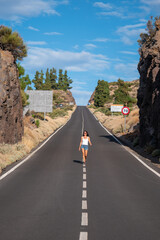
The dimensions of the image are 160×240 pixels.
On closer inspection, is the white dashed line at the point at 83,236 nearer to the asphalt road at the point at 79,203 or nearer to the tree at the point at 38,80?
the asphalt road at the point at 79,203

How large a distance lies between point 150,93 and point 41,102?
4196 cm

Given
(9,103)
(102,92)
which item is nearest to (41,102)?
(9,103)

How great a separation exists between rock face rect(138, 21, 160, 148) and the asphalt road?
6.49 meters

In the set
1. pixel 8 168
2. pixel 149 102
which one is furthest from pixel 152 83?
pixel 8 168

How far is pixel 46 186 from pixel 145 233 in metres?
5.39

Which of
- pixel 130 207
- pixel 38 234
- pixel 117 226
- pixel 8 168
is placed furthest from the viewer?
pixel 8 168

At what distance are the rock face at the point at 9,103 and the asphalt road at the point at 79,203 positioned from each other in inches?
190

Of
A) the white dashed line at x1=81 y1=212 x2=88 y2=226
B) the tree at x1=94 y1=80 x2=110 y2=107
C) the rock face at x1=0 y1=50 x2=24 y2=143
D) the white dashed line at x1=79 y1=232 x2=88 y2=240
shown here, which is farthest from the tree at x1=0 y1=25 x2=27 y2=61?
the tree at x1=94 y1=80 x2=110 y2=107

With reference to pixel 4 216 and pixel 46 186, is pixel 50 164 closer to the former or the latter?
pixel 46 186

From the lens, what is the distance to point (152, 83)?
22781mm

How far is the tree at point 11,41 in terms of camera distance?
75.6 feet

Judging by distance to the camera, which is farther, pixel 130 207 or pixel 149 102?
pixel 149 102

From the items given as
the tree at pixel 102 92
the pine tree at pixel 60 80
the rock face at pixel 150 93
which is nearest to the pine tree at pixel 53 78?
the pine tree at pixel 60 80

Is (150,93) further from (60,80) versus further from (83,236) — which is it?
(60,80)
